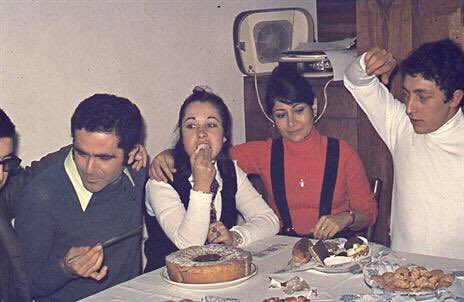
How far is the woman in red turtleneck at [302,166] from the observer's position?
2811 millimetres

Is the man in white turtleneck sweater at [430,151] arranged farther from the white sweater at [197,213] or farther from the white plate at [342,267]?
the white plate at [342,267]

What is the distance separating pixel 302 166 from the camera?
2877mm

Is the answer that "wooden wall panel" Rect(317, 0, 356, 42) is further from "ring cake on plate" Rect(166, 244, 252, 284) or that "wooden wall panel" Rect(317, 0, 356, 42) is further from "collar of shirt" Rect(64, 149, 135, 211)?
"ring cake on plate" Rect(166, 244, 252, 284)

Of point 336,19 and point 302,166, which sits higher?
point 336,19

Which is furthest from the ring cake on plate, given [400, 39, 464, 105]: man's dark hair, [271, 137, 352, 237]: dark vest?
[400, 39, 464, 105]: man's dark hair

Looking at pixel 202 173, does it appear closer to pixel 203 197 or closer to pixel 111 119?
pixel 203 197

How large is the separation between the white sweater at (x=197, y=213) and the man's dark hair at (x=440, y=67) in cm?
72

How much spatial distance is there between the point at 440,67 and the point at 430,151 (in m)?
0.30

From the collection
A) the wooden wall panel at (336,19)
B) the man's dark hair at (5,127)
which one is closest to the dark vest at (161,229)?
the man's dark hair at (5,127)

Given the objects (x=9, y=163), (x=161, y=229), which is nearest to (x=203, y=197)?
(x=161, y=229)

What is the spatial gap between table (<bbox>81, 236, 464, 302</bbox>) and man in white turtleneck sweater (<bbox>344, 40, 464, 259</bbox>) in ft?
1.67

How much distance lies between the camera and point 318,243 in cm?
202

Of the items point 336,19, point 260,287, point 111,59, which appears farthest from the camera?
point 336,19

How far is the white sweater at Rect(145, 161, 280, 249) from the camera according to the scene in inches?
88.1
